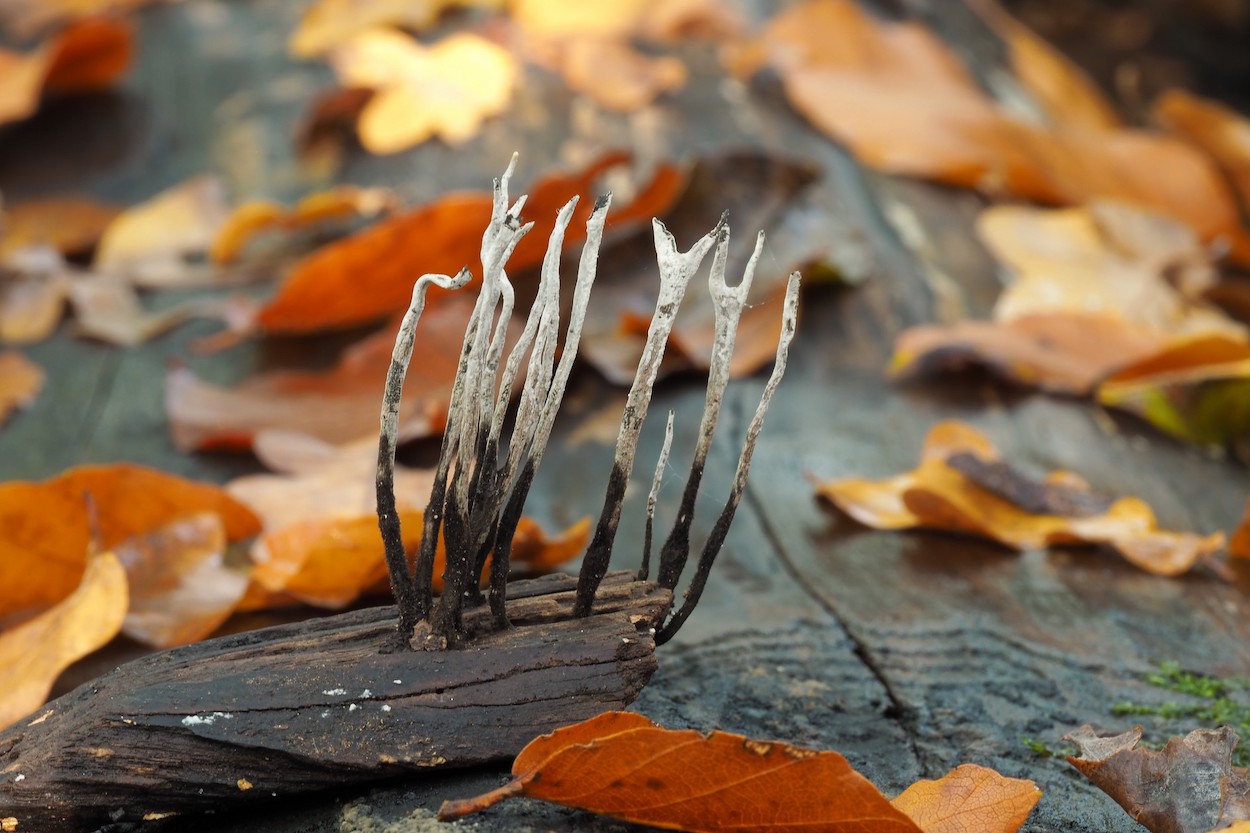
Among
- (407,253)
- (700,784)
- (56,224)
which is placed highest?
(56,224)

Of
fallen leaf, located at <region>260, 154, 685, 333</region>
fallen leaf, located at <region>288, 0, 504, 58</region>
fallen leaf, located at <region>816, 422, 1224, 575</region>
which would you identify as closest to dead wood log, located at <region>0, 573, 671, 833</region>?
fallen leaf, located at <region>816, 422, 1224, 575</region>

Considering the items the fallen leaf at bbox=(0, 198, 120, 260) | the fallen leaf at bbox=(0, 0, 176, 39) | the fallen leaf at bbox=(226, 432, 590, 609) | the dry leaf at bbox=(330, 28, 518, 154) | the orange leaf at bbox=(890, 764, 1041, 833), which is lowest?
the orange leaf at bbox=(890, 764, 1041, 833)

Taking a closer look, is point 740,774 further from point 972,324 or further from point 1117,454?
point 972,324

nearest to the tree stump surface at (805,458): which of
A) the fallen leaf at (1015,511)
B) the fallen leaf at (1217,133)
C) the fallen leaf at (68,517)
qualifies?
the fallen leaf at (1015,511)

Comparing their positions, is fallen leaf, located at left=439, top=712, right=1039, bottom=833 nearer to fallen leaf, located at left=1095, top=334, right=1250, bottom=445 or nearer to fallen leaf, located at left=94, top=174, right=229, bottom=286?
fallen leaf, located at left=1095, top=334, right=1250, bottom=445

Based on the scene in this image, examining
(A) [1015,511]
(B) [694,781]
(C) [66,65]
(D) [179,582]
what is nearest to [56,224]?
(C) [66,65]

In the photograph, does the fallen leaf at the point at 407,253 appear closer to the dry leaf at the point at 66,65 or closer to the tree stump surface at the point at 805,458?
the tree stump surface at the point at 805,458

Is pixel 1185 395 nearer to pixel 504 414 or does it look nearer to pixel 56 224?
pixel 504 414
